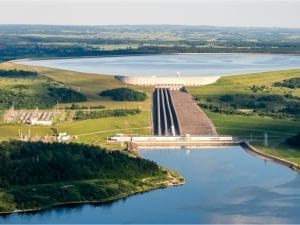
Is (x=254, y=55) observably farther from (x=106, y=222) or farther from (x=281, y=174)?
(x=106, y=222)

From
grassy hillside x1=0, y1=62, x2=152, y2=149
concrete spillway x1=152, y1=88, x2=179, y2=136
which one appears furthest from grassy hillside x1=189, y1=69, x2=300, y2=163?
grassy hillside x1=0, y1=62, x2=152, y2=149

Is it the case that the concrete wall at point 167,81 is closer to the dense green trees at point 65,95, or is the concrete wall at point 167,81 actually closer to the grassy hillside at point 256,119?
the grassy hillside at point 256,119

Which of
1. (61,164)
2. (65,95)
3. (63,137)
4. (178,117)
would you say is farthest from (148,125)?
(61,164)

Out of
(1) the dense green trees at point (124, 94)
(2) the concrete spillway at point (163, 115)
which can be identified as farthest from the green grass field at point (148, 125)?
(1) the dense green trees at point (124, 94)

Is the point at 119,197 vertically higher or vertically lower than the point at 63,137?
lower

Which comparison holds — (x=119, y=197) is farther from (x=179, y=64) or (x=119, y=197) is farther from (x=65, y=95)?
(x=179, y=64)

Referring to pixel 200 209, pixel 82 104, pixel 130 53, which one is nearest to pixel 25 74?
pixel 82 104
